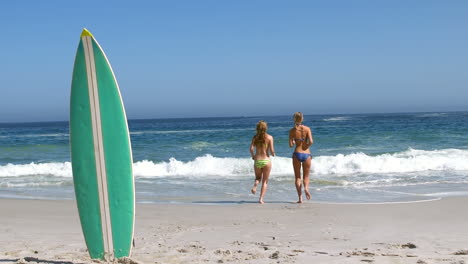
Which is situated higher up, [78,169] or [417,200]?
[78,169]

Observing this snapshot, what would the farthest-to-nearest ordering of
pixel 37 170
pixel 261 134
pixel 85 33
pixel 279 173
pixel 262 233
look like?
pixel 37 170
pixel 279 173
pixel 261 134
pixel 262 233
pixel 85 33

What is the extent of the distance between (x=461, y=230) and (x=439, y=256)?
1554 millimetres

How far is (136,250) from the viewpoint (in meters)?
4.71

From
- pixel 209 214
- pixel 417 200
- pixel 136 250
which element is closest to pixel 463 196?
pixel 417 200

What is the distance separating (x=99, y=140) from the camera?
405cm

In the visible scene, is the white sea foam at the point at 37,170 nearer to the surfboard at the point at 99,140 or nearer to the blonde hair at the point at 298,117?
the blonde hair at the point at 298,117

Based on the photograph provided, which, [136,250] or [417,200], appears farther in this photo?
[417,200]

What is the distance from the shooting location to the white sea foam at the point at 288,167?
1335 centimetres

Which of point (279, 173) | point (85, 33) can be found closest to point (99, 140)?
point (85, 33)

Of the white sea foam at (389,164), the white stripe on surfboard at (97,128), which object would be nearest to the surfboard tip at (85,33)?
the white stripe on surfboard at (97,128)

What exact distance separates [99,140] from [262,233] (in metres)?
2.28

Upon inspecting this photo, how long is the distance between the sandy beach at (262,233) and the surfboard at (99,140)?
510 millimetres

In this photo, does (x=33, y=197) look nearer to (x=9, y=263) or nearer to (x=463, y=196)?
(x=9, y=263)

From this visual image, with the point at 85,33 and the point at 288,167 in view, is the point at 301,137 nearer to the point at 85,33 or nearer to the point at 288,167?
the point at 85,33
